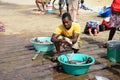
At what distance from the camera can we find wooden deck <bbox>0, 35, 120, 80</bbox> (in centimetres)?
400

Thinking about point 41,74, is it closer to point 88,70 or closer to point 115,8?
point 88,70

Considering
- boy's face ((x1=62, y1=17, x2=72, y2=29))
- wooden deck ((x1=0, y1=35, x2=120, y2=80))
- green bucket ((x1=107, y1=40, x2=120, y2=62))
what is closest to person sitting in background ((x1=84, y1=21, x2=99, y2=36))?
wooden deck ((x1=0, y1=35, x2=120, y2=80))

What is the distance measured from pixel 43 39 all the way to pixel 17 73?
150 cm

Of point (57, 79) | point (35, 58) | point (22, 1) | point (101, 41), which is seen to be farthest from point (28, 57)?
point (22, 1)

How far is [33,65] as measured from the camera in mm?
4484

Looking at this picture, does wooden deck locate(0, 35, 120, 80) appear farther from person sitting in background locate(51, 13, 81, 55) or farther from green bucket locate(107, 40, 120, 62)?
person sitting in background locate(51, 13, 81, 55)

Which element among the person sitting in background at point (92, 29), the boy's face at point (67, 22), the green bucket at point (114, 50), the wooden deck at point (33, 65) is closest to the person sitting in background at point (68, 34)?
the boy's face at point (67, 22)

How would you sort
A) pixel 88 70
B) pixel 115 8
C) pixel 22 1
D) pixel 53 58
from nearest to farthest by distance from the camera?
pixel 88 70
pixel 53 58
pixel 115 8
pixel 22 1

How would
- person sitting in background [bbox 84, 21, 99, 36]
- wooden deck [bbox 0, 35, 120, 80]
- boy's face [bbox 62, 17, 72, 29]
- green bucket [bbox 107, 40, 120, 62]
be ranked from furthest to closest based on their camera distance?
person sitting in background [bbox 84, 21, 99, 36]
green bucket [bbox 107, 40, 120, 62]
boy's face [bbox 62, 17, 72, 29]
wooden deck [bbox 0, 35, 120, 80]

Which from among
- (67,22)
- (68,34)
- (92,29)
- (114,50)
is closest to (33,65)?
(68,34)

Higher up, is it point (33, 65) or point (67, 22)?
point (67, 22)

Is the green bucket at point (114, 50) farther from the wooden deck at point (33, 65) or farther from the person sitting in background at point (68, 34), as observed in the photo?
the person sitting in background at point (68, 34)

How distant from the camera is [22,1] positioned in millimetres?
17141

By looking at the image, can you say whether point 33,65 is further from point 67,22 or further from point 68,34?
point 67,22
